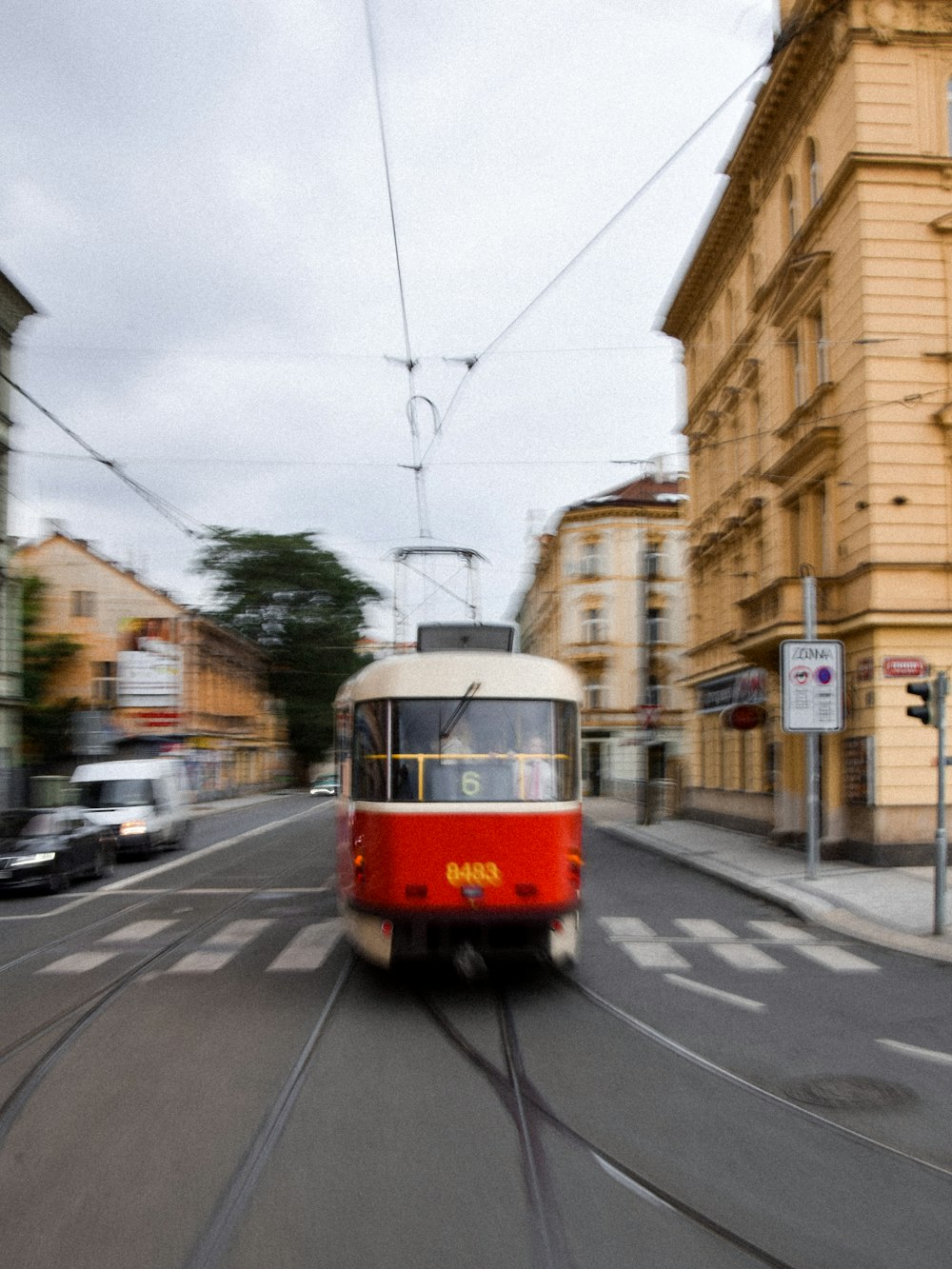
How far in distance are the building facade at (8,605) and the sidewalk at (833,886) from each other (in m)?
17.5

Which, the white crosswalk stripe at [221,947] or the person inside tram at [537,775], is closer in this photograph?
the person inside tram at [537,775]

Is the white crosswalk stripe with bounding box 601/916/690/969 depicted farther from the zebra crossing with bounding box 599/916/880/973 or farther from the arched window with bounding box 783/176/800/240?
the arched window with bounding box 783/176/800/240

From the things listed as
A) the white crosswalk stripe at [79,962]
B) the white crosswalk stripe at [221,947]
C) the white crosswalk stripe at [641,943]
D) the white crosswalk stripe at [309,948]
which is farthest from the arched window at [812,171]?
the white crosswalk stripe at [79,962]

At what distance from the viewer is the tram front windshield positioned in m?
9.55

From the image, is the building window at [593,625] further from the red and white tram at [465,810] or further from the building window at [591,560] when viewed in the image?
the red and white tram at [465,810]

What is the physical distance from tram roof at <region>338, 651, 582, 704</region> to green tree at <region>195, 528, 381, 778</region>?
2224 inches

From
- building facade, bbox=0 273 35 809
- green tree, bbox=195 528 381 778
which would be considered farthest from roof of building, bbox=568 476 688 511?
building facade, bbox=0 273 35 809

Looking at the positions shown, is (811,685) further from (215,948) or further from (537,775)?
(215,948)

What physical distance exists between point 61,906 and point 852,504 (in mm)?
14509

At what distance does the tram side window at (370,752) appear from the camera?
969 cm

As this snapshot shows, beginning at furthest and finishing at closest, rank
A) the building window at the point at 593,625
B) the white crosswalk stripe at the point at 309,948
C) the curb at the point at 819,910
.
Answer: the building window at the point at 593,625
the curb at the point at 819,910
the white crosswalk stripe at the point at 309,948

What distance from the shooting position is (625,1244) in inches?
175

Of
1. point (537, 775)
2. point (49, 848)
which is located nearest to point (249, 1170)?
point (537, 775)

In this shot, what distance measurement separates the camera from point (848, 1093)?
6664 mm
